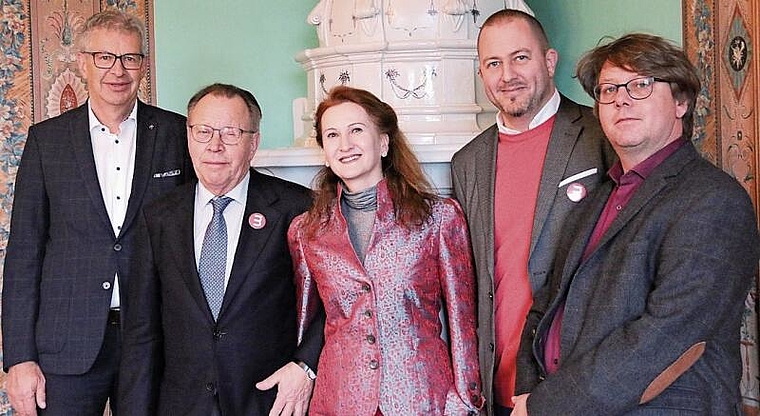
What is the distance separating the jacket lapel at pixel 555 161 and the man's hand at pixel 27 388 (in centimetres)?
133

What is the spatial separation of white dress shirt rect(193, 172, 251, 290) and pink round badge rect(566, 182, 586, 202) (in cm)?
79

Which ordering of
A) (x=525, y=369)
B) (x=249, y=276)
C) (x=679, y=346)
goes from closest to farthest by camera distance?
1. (x=679, y=346)
2. (x=525, y=369)
3. (x=249, y=276)

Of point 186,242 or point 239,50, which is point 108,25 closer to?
point 186,242

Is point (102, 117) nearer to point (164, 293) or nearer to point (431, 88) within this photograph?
point (164, 293)

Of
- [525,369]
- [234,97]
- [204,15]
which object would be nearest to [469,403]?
[525,369]

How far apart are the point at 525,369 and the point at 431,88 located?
55.1 inches

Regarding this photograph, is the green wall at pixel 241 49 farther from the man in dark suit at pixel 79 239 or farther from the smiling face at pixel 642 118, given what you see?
the smiling face at pixel 642 118

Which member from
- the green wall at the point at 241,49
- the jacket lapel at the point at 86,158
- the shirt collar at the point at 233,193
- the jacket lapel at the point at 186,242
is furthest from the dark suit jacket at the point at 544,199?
the green wall at the point at 241,49

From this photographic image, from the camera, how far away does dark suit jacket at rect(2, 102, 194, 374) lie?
2.56m

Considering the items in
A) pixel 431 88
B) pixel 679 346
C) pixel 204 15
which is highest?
pixel 204 15

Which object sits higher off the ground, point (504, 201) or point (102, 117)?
point (102, 117)

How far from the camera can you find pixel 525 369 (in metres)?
2.14

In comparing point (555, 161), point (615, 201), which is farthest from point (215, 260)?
point (615, 201)

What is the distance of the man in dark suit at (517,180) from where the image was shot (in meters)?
2.32
